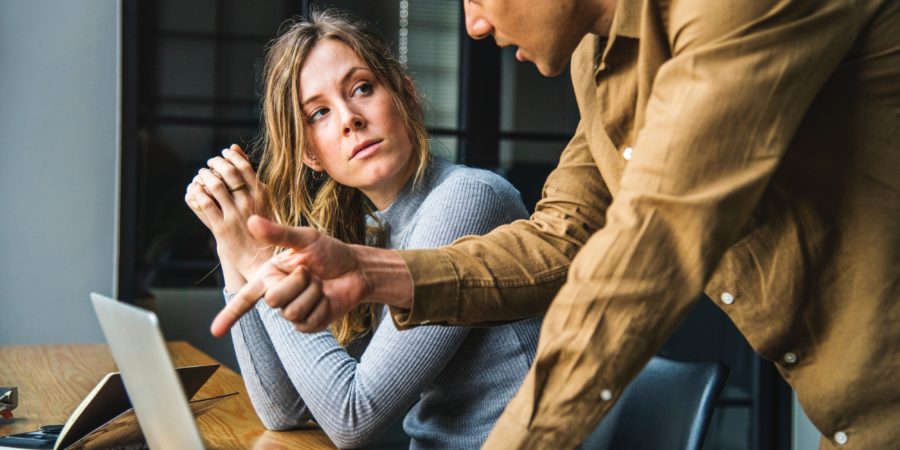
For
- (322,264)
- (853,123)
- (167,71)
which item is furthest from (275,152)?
(167,71)

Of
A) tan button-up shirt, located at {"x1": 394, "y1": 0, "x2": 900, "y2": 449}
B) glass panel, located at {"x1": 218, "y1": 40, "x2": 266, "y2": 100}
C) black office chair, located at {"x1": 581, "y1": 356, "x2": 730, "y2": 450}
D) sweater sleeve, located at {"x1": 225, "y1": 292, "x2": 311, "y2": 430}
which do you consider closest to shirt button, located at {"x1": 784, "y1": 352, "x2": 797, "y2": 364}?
tan button-up shirt, located at {"x1": 394, "y1": 0, "x2": 900, "y2": 449}

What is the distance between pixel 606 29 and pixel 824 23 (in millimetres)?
312

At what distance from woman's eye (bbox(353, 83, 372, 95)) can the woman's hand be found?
0.27m

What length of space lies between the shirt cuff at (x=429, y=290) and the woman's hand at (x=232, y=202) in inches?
23.3

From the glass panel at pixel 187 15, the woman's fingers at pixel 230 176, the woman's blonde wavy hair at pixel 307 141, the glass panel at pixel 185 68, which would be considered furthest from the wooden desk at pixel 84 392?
the glass panel at pixel 187 15

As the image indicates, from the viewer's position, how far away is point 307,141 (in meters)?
1.83

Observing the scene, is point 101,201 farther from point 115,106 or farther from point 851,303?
point 851,303

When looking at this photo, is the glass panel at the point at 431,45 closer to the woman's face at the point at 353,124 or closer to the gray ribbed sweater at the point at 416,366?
the woman's face at the point at 353,124

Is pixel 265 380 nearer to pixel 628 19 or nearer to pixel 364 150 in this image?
pixel 364 150

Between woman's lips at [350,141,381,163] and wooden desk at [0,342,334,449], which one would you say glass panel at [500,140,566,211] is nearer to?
wooden desk at [0,342,334,449]

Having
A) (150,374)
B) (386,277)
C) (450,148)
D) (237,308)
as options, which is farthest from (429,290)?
(450,148)

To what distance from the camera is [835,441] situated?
40.5 inches

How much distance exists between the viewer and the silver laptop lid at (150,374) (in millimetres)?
787

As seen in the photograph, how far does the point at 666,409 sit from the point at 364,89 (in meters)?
0.79
